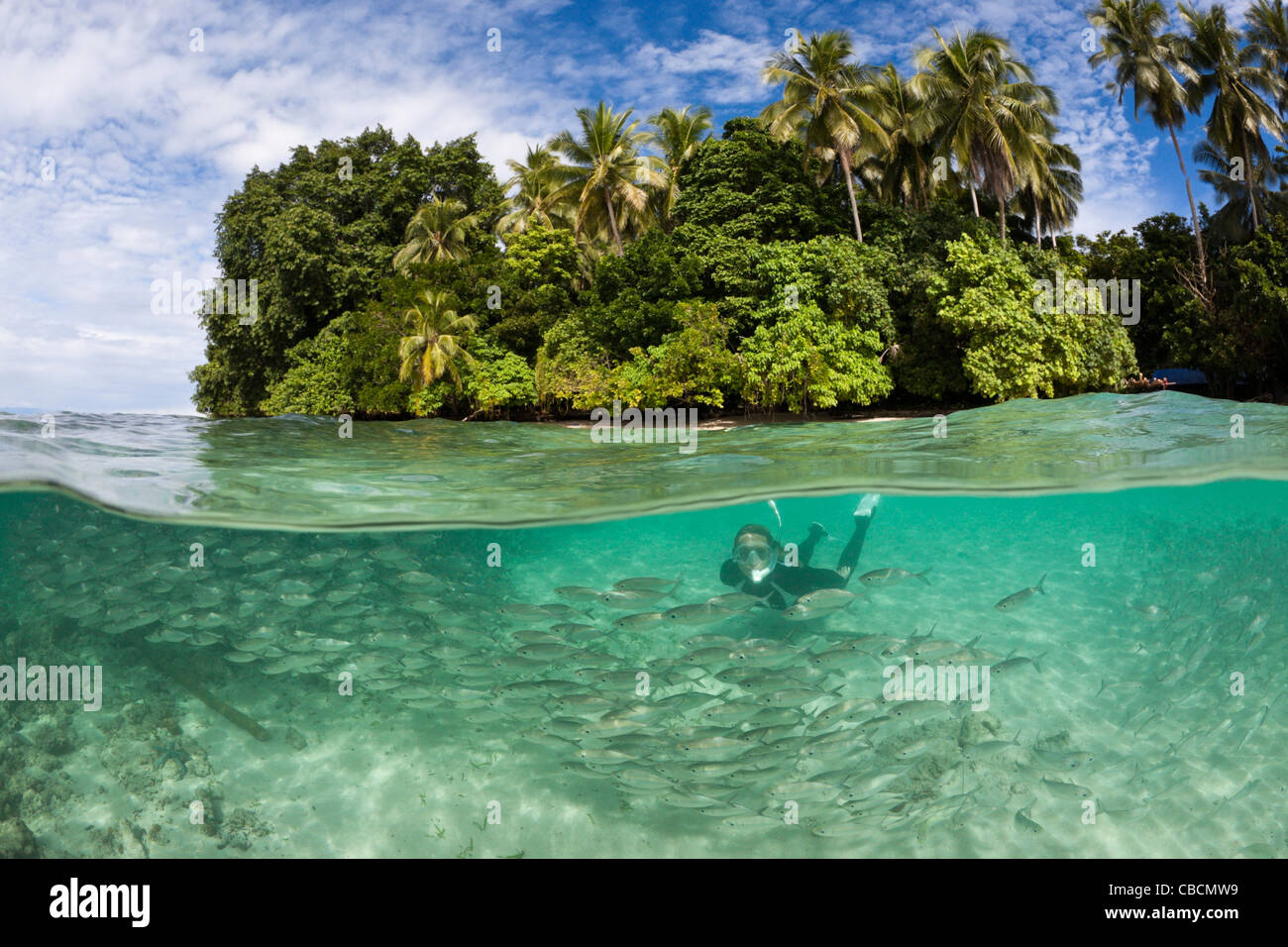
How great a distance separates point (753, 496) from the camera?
10055 mm

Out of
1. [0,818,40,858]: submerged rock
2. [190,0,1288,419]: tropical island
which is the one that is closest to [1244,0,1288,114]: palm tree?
[190,0,1288,419]: tropical island

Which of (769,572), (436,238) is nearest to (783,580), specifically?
(769,572)

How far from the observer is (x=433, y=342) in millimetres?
29375

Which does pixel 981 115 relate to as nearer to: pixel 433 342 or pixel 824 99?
pixel 824 99

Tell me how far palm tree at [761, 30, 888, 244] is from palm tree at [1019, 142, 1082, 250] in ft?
24.4

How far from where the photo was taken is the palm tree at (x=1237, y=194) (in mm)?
35312

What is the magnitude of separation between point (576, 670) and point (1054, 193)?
128ft

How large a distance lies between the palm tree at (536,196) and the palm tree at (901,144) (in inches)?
537

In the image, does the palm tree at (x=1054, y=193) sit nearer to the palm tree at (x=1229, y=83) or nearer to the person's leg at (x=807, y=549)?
the palm tree at (x=1229, y=83)

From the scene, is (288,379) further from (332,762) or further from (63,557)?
(332,762)

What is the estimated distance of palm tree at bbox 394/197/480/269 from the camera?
35.0 m

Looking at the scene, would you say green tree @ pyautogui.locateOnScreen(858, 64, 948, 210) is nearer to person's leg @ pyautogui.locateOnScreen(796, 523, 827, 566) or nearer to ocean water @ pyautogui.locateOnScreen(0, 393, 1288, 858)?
ocean water @ pyautogui.locateOnScreen(0, 393, 1288, 858)

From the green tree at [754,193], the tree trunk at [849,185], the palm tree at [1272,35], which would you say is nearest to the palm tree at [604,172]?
the green tree at [754,193]
